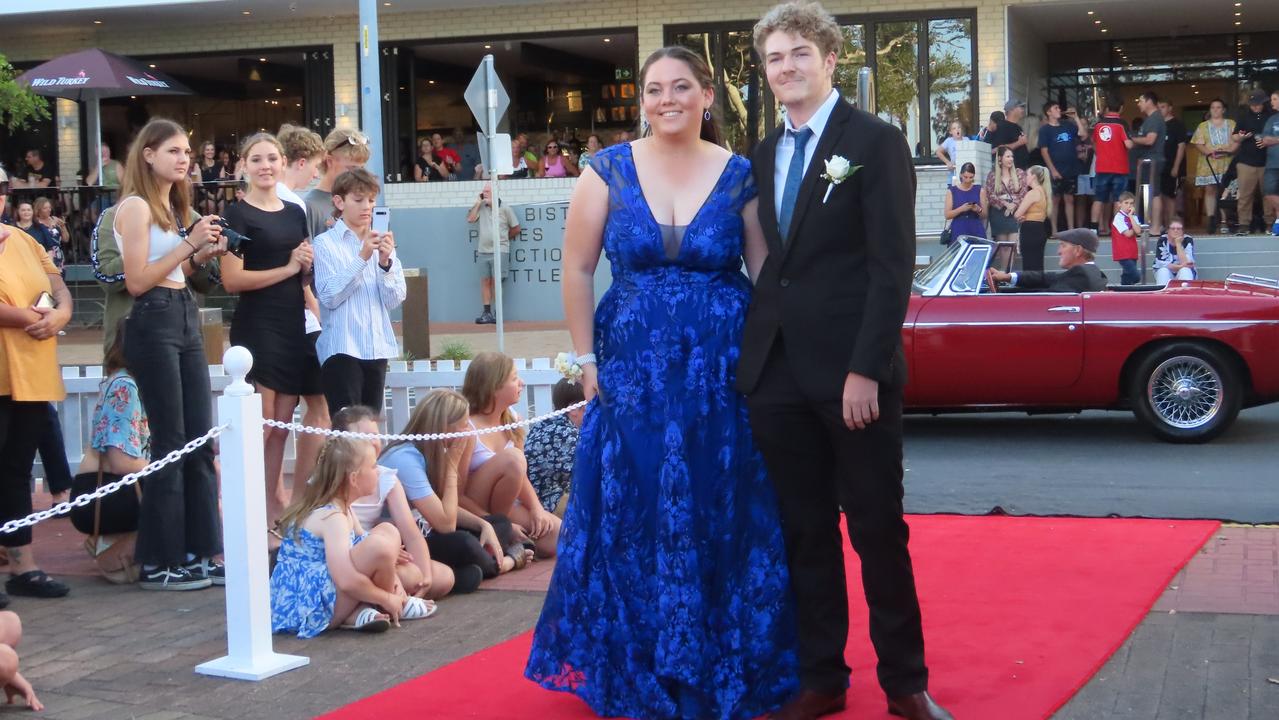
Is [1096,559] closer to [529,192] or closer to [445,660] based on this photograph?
[445,660]

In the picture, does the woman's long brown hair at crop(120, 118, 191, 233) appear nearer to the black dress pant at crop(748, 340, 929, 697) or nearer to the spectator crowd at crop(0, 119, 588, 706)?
the spectator crowd at crop(0, 119, 588, 706)

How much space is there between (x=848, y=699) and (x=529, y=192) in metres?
19.4

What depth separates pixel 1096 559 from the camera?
6504 millimetres

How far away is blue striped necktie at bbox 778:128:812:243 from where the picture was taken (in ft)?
13.7

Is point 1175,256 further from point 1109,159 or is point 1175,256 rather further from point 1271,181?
point 1271,181

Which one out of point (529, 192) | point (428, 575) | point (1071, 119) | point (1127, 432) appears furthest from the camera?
point (529, 192)

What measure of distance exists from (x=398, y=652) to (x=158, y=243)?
7.38 feet

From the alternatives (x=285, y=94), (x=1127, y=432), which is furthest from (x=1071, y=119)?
(x=285, y=94)

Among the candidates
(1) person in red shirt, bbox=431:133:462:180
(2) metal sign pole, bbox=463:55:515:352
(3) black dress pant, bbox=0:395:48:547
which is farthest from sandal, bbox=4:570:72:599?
(1) person in red shirt, bbox=431:133:462:180

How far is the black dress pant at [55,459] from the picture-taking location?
23.7 ft

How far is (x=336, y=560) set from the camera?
18.3ft

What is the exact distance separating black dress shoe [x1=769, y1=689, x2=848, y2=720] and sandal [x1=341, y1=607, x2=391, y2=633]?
75.1 inches

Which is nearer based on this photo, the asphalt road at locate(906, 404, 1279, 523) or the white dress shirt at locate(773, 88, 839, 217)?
the white dress shirt at locate(773, 88, 839, 217)

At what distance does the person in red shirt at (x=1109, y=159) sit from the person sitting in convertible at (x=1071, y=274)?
30.1 feet
